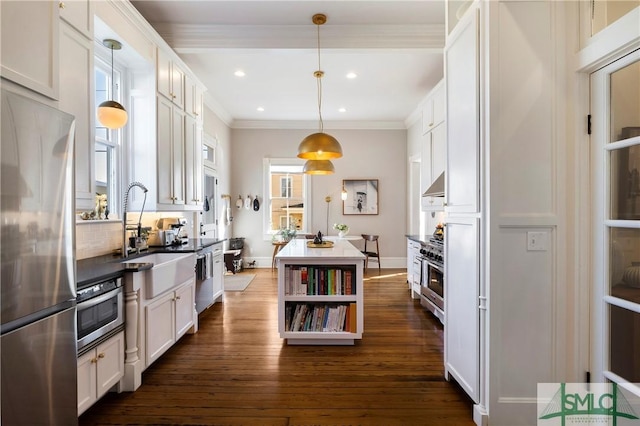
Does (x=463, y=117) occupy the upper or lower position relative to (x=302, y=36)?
lower

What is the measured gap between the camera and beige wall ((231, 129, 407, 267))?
264 inches

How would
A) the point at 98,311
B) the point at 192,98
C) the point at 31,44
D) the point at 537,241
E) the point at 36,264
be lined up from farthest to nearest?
the point at 192,98, the point at 98,311, the point at 537,241, the point at 31,44, the point at 36,264

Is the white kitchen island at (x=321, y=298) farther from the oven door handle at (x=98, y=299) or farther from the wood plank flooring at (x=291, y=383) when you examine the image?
the oven door handle at (x=98, y=299)

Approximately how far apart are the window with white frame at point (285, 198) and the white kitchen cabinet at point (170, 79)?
3.25 m

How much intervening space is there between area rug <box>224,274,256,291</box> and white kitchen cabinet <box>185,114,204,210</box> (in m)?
1.56

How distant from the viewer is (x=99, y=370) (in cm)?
190

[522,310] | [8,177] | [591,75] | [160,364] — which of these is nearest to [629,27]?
[591,75]

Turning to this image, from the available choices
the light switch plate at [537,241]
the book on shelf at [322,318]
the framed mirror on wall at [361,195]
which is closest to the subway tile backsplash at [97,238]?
the book on shelf at [322,318]

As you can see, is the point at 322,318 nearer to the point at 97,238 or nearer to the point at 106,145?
the point at 97,238

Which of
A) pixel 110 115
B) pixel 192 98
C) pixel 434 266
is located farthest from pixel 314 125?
pixel 110 115

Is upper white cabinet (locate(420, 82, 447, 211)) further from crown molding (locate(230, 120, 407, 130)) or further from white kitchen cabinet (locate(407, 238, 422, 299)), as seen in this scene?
crown molding (locate(230, 120, 407, 130))

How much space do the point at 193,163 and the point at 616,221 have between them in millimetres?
3963

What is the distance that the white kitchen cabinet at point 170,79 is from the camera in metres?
3.08

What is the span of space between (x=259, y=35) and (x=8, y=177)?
2.82m
